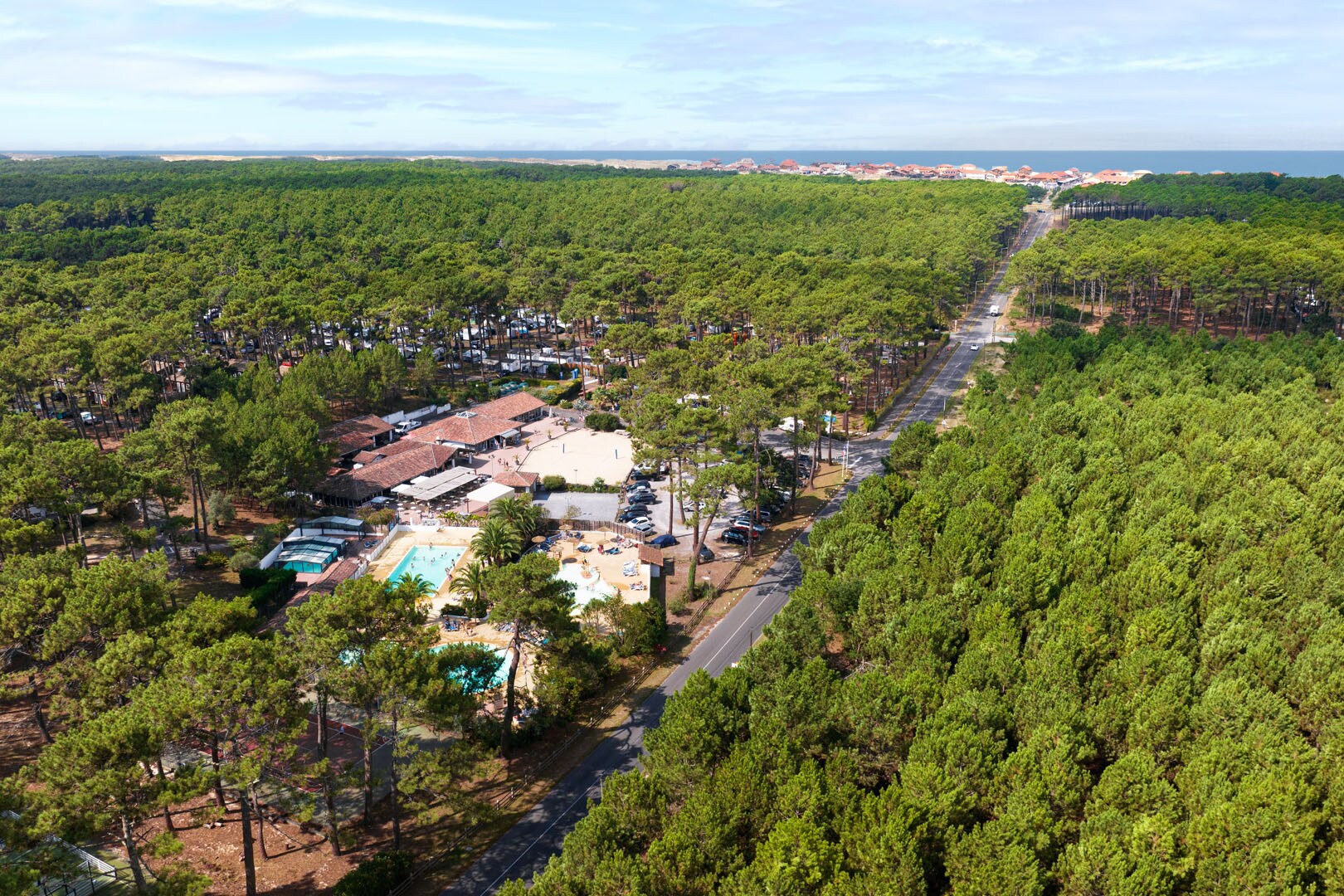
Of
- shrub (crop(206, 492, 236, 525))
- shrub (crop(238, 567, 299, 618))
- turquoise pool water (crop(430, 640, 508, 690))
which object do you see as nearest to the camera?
turquoise pool water (crop(430, 640, 508, 690))

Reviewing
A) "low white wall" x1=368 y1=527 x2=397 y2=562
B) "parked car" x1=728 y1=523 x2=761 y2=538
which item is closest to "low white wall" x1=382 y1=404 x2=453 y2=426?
"low white wall" x1=368 y1=527 x2=397 y2=562

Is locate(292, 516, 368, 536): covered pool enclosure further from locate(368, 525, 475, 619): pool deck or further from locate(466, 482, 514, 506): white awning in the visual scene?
locate(466, 482, 514, 506): white awning

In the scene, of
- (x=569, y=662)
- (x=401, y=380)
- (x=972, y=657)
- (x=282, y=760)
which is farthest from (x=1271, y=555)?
(x=401, y=380)

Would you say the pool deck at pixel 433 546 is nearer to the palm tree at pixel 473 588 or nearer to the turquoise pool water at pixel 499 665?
the palm tree at pixel 473 588

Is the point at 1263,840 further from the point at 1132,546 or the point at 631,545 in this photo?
the point at 631,545

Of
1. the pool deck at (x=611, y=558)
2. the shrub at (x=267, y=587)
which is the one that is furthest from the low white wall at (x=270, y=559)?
the pool deck at (x=611, y=558)
